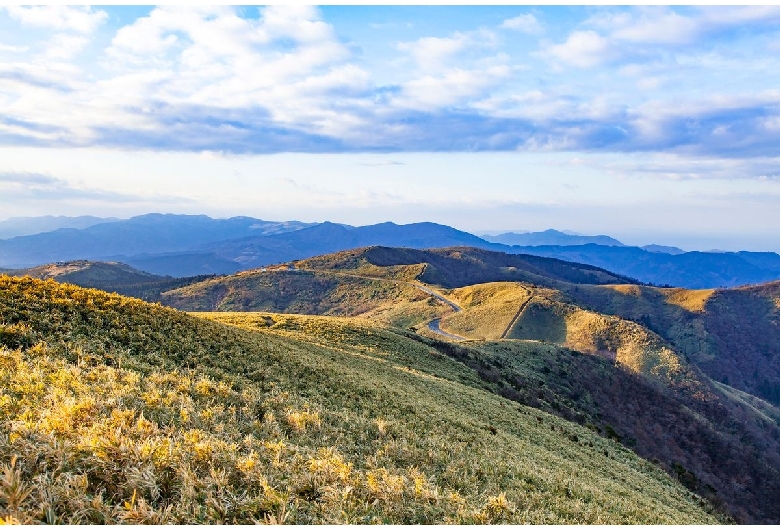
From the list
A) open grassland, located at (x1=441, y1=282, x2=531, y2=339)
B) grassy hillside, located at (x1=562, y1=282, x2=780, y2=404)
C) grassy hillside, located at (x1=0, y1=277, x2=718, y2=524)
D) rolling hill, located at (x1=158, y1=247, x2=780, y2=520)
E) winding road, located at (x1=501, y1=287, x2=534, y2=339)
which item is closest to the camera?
grassy hillside, located at (x1=0, y1=277, x2=718, y2=524)

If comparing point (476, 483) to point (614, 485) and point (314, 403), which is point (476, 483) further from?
point (614, 485)

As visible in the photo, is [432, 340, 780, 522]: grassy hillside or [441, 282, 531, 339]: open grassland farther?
[441, 282, 531, 339]: open grassland

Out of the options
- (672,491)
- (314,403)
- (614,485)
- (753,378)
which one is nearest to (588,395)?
(672,491)

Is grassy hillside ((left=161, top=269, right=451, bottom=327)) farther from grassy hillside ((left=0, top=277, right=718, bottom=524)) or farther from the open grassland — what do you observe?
grassy hillside ((left=0, top=277, right=718, bottom=524))

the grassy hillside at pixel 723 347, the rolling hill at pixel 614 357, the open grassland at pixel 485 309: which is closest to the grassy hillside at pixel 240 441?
the rolling hill at pixel 614 357

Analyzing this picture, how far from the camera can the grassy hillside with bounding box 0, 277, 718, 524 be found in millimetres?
7098

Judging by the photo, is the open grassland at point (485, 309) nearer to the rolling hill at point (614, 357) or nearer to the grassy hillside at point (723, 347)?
the rolling hill at point (614, 357)

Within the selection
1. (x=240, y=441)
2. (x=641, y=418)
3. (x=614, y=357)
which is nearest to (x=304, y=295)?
(x=614, y=357)

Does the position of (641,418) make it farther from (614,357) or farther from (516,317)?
(516,317)

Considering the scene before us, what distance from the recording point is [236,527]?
254 inches

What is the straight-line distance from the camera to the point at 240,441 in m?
10.2

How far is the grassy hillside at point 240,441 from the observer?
23.3 ft

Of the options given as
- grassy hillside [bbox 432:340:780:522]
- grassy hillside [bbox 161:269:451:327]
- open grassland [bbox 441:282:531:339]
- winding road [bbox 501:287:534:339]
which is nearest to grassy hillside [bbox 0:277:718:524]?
grassy hillside [bbox 432:340:780:522]

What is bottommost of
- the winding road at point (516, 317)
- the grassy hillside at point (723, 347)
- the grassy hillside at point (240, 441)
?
the grassy hillside at point (723, 347)
